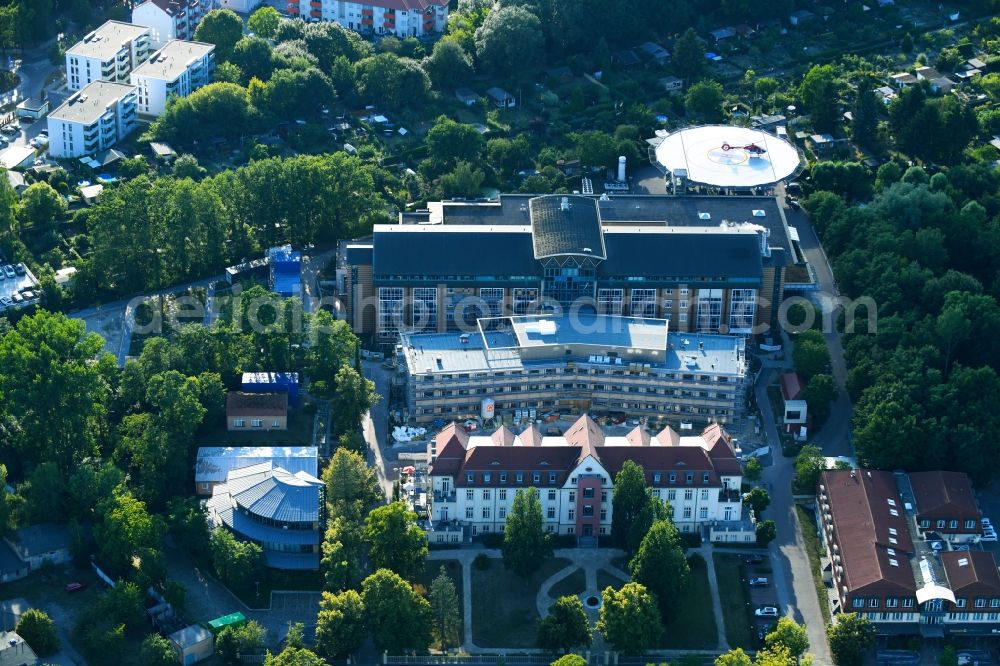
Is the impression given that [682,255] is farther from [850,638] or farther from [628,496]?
[850,638]

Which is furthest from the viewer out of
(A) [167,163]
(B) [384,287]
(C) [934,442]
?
(A) [167,163]

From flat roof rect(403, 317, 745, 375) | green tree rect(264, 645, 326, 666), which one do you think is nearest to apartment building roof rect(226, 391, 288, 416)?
flat roof rect(403, 317, 745, 375)

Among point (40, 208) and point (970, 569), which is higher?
point (40, 208)

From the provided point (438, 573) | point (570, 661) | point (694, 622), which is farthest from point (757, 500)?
point (438, 573)

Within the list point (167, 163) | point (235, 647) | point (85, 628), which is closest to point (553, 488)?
point (235, 647)

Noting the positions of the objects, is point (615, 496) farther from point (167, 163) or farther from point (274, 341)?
point (167, 163)

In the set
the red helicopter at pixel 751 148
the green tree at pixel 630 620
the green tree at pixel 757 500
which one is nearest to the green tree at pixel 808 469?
the green tree at pixel 757 500
